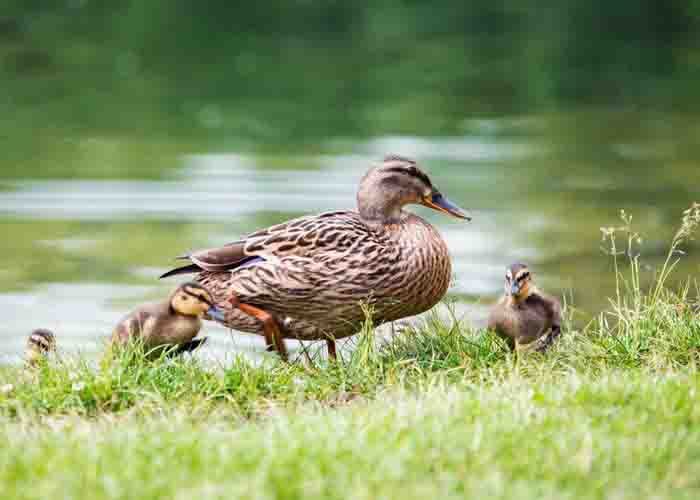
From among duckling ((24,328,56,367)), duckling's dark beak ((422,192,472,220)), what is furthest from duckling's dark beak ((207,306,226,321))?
duckling's dark beak ((422,192,472,220))

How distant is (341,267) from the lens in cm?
678

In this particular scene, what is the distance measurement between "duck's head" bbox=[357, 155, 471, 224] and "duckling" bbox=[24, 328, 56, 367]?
1.59 m

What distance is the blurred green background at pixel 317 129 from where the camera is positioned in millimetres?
14953

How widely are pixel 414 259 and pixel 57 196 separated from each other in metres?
11.6

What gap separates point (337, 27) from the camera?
1163 inches

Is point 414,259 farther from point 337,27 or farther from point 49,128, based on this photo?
point 337,27

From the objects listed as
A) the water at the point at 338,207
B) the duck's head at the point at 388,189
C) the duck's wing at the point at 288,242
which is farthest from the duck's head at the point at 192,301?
the water at the point at 338,207

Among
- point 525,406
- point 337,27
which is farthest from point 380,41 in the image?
point 525,406

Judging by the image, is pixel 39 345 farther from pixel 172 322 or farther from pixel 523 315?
pixel 523 315

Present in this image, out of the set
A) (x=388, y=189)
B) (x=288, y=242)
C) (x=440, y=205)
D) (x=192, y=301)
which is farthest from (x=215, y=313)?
(x=440, y=205)

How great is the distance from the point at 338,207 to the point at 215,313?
9347mm

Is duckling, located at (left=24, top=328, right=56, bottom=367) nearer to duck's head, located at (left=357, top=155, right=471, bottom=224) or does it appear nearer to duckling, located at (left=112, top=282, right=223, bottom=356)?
duckling, located at (left=112, top=282, right=223, bottom=356)

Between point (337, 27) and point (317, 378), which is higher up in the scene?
point (337, 27)

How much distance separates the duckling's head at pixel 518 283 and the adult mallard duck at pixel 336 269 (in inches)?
14.6
